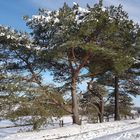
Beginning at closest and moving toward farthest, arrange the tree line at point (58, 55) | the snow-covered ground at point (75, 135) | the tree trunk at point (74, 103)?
the snow-covered ground at point (75, 135), the tree line at point (58, 55), the tree trunk at point (74, 103)

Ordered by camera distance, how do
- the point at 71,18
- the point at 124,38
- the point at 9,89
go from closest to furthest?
the point at 9,89 → the point at 71,18 → the point at 124,38

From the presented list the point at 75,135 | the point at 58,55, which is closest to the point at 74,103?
the point at 58,55

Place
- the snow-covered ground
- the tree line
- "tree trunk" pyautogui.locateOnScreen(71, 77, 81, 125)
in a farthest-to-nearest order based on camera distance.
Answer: "tree trunk" pyautogui.locateOnScreen(71, 77, 81, 125) → the tree line → the snow-covered ground

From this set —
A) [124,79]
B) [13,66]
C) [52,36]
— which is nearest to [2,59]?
[13,66]

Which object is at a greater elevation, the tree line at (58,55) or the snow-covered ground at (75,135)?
the tree line at (58,55)

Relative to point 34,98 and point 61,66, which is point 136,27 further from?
point 34,98

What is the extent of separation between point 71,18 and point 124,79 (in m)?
17.8

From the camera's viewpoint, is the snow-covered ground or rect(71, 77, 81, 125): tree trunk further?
rect(71, 77, 81, 125): tree trunk

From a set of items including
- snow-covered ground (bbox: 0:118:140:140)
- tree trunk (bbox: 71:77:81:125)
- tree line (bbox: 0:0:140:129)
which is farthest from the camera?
tree trunk (bbox: 71:77:81:125)

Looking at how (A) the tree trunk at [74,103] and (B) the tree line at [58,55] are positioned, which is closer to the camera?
(B) the tree line at [58,55]

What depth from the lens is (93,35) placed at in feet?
93.2

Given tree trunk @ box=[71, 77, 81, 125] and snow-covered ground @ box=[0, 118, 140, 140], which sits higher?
tree trunk @ box=[71, 77, 81, 125]

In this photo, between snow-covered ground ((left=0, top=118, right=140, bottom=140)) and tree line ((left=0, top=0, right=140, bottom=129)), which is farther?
tree line ((left=0, top=0, right=140, bottom=129))

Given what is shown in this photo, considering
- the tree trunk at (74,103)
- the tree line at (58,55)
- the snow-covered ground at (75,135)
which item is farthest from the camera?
the tree trunk at (74,103)
